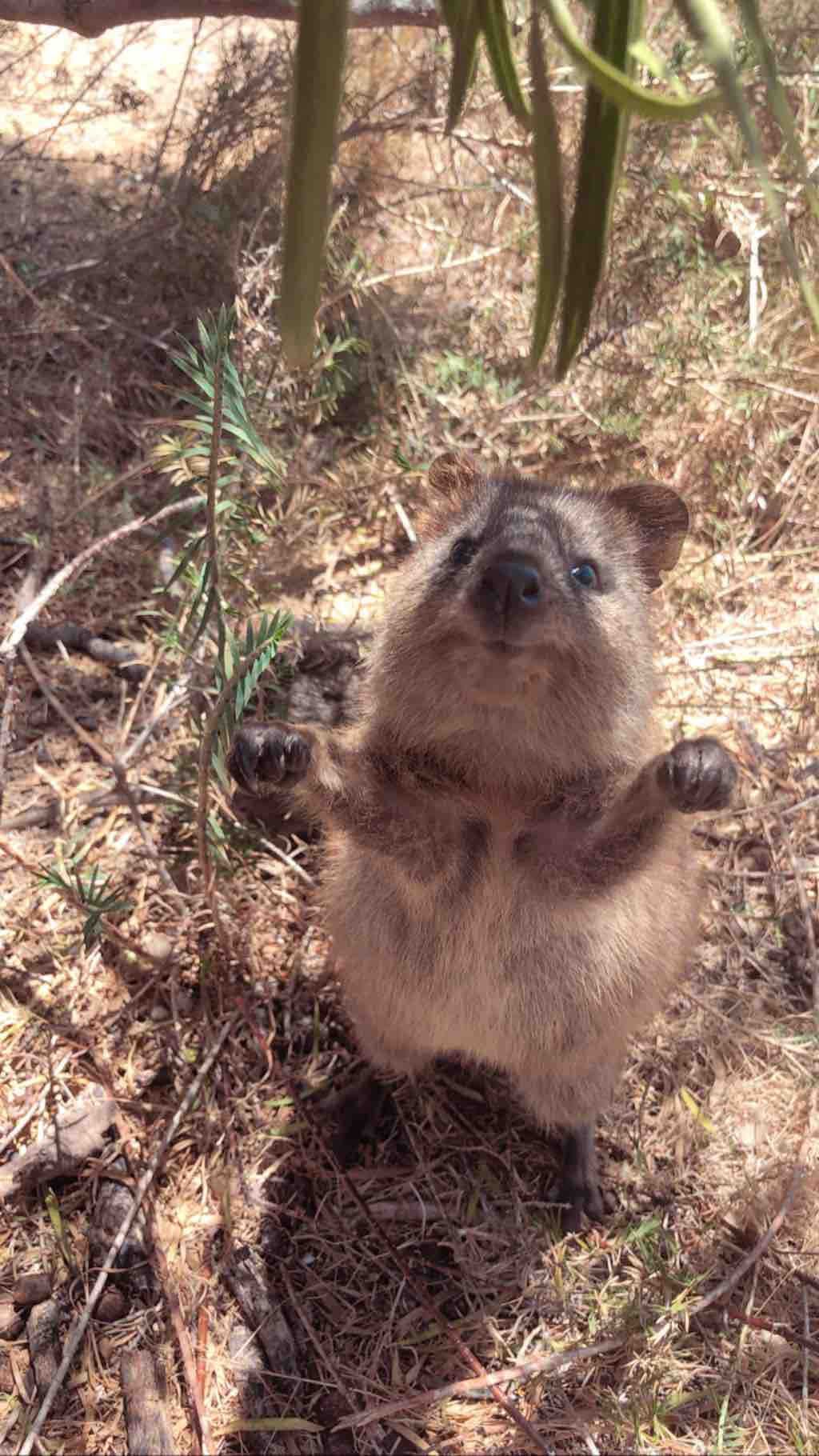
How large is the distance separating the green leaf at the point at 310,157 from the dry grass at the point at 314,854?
1378mm

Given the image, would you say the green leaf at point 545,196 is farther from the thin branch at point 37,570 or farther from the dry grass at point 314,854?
the thin branch at point 37,570

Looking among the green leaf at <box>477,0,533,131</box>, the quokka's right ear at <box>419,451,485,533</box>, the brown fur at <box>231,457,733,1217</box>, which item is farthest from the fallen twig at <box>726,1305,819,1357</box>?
the green leaf at <box>477,0,533,131</box>

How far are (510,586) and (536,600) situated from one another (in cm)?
7

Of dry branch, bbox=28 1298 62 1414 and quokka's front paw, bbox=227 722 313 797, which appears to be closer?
quokka's front paw, bbox=227 722 313 797

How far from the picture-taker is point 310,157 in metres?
1.72

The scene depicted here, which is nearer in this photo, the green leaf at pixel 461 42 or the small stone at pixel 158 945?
the green leaf at pixel 461 42

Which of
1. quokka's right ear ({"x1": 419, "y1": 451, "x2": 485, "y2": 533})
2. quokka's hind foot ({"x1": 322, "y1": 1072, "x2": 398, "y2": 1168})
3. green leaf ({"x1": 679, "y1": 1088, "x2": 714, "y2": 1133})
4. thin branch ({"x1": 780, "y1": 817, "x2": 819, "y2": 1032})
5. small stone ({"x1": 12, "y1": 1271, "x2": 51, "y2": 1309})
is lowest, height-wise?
small stone ({"x1": 12, "y1": 1271, "x2": 51, "y2": 1309})

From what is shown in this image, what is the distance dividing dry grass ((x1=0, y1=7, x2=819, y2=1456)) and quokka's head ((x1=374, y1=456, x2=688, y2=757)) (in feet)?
2.83

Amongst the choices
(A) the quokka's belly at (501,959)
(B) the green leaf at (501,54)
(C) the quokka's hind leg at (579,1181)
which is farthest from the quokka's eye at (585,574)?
(C) the quokka's hind leg at (579,1181)

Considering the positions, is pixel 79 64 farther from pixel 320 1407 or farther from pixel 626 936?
pixel 320 1407

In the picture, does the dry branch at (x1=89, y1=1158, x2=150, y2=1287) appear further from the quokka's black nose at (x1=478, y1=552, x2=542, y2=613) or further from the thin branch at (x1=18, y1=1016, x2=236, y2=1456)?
the quokka's black nose at (x1=478, y1=552, x2=542, y2=613)

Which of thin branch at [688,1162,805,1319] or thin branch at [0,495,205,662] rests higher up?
thin branch at [0,495,205,662]

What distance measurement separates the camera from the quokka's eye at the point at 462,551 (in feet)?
8.69

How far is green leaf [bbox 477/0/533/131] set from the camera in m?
2.14
